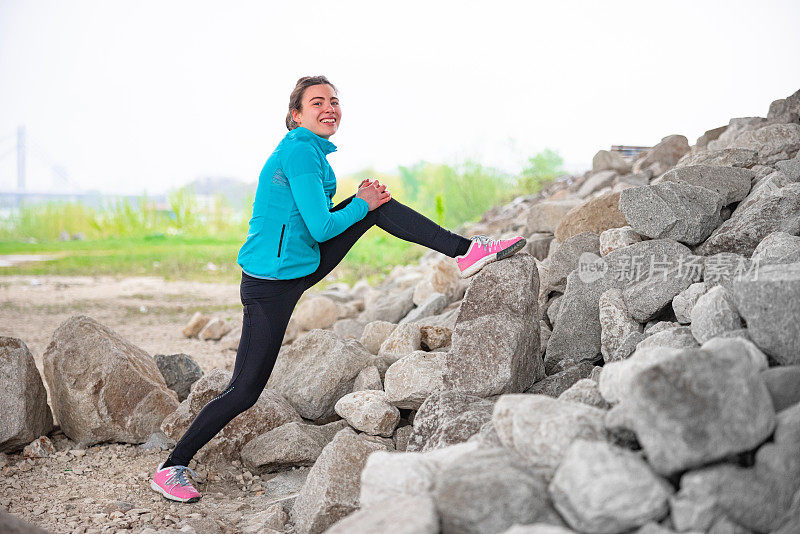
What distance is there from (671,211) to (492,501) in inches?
81.9

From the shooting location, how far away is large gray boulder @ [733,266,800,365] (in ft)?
6.84

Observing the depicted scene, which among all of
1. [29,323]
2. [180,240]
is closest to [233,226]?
[180,240]

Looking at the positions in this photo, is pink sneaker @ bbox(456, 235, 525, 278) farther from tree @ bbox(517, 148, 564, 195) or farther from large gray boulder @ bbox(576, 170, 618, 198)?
tree @ bbox(517, 148, 564, 195)

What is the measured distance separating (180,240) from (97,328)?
9269 millimetres

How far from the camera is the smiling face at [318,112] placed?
2705 millimetres

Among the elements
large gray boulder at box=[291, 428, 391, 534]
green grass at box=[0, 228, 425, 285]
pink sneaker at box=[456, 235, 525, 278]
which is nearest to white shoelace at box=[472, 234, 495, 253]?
pink sneaker at box=[456, 235, 525, 278]

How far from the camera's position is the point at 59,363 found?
11.7 ft

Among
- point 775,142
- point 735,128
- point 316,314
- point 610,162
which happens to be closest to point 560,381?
point 775,142

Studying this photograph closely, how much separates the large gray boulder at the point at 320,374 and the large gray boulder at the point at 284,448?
0.25 metres

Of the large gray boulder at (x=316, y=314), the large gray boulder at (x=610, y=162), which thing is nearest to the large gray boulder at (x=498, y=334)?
the large gray boulder at (x=316, y=314)

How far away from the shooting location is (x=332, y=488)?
8.04 feet

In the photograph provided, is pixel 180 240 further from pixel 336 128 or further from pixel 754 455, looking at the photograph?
pixel 754 455

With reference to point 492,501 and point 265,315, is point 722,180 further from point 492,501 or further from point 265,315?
point 492,501

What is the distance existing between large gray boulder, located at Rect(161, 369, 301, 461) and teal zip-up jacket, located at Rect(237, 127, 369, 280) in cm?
91
